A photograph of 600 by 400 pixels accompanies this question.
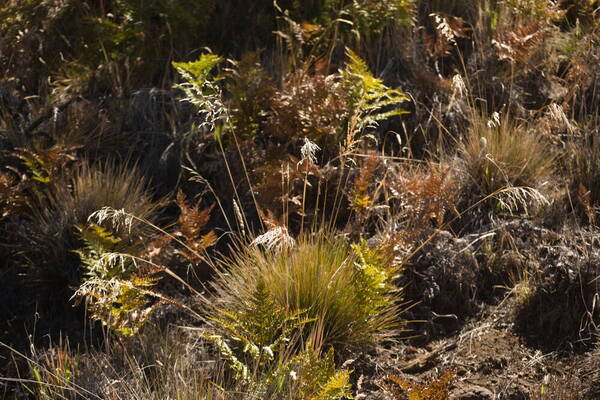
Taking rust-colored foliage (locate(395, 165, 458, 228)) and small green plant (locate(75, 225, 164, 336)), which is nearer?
small green plant (locate(75, 225, 164, 336))

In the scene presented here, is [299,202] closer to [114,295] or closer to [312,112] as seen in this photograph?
[312,112]

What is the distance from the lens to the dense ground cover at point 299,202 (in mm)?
3707

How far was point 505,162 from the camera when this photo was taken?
15.3 feet

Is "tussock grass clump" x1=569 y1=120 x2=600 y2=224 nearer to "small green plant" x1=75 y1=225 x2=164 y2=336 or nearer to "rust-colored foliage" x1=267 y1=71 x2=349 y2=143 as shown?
"rust-colored foliage" x1=267 y1=71 x2=349 y2=143

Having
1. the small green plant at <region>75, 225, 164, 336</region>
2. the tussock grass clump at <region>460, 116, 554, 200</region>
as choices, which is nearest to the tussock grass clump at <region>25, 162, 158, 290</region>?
the small green plant at <region>75, 225, 164, 336</region>

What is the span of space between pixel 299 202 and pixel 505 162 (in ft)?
4.31

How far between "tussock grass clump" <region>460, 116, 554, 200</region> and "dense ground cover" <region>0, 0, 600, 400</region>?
0.02 m

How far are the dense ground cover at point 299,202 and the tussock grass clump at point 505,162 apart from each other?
0.05ft

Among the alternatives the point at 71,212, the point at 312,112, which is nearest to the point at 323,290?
the point at 312,112

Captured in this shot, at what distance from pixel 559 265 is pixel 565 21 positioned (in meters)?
2.60

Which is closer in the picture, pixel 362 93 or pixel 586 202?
pixel 362 93

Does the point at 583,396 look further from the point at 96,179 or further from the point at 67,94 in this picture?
the point at 67,94

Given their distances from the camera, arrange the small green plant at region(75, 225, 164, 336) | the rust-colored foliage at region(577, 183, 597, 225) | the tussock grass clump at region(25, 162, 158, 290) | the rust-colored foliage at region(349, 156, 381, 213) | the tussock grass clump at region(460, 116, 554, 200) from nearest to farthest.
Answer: the small green plant at region(75, 225, 164, 336) < the rust-colored foliage at region(349, 156, 381, 213) < the rust-colored foliage at region(577, 183, 597, 225) < the tussock grass clump at region(25, 162, 158, 290) < the tussock grass clump at region(460, 116, 554, 200)

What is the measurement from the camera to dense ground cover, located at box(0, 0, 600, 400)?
3707mm
